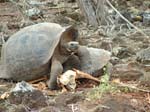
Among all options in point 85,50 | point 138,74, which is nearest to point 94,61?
point 85,50

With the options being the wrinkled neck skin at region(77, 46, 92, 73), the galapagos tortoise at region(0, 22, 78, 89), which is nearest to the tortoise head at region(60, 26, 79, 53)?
the galapagos tortoise at region(0, 22, 78, 89)

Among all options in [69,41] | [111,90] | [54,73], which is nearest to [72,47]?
[69,41]

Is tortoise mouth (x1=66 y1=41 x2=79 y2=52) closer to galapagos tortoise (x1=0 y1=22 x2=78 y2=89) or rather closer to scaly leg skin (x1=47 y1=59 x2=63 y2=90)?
galapagos tortoise (x1=0 y1=22 x2=78 y2=89)

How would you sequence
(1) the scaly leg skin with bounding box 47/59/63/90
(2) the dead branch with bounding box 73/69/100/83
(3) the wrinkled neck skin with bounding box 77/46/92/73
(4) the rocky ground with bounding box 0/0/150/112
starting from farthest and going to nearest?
(3) the wrinkled neck skin with bounding box 77/46/92/73
(2) the dead branch with bounding box 73/69/100/83
(1) the scaly leg skin with bounding box 47/59/63/90
(4) the rocky ground with bounding box 0/0/150/112

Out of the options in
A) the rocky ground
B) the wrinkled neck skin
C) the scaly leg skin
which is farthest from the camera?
the wrinkled neck skin

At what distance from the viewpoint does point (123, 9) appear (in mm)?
10008

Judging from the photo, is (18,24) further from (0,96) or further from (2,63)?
(0,96)

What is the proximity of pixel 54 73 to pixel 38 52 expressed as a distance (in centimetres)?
26

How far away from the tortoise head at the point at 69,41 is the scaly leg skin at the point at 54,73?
187mm

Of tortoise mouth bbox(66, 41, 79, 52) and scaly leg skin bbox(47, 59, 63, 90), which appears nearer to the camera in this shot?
scaly leg skin bbox(47, 59, 63, 90)

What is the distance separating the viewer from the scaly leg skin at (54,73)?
4.64 metres

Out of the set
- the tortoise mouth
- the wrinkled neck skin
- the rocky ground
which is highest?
the tortoise mouth

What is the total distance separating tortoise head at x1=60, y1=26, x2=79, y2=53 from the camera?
482 centimetres

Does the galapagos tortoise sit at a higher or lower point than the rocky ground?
higher
